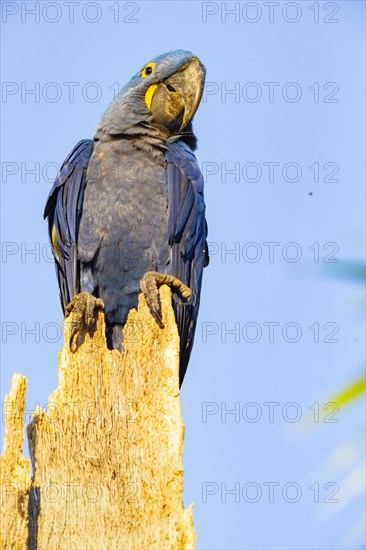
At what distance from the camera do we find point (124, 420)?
3.89 m

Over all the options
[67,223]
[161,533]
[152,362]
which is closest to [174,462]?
[161,533]

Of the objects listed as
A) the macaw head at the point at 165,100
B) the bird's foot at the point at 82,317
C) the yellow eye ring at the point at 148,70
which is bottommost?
the bird's foot at the point at 82,317

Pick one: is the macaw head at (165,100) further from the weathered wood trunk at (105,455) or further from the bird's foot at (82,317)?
the weathered wood trunk at (105,455)

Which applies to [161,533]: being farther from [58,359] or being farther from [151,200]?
[151,200]

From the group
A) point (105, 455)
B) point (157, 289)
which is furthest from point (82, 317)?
point (105, 455)

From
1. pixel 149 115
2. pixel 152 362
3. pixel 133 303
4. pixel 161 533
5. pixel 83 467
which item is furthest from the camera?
pixel 149 115

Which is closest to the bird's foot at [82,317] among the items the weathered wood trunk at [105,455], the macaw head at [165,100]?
the weathered wood trunk at [105,455]

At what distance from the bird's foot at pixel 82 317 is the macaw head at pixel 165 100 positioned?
1626 millimetres

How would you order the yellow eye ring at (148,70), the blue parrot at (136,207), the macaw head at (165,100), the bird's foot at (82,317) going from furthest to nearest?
1. the yellow eye ring at (148,70)
2. the macaw head at (165,100)
3. the blue parrot at (136,207)
4. the bird's foot at (82,317)

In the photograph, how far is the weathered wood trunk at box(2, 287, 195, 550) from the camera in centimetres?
347

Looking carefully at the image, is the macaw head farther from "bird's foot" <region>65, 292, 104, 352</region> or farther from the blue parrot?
"bird's foot" <region>65, 292, 104, 352</region>

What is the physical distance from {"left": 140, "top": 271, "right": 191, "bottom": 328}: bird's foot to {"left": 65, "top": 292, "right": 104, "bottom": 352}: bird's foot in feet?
0.96

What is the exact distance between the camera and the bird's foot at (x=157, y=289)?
4425 mm

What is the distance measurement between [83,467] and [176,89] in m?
3.16
